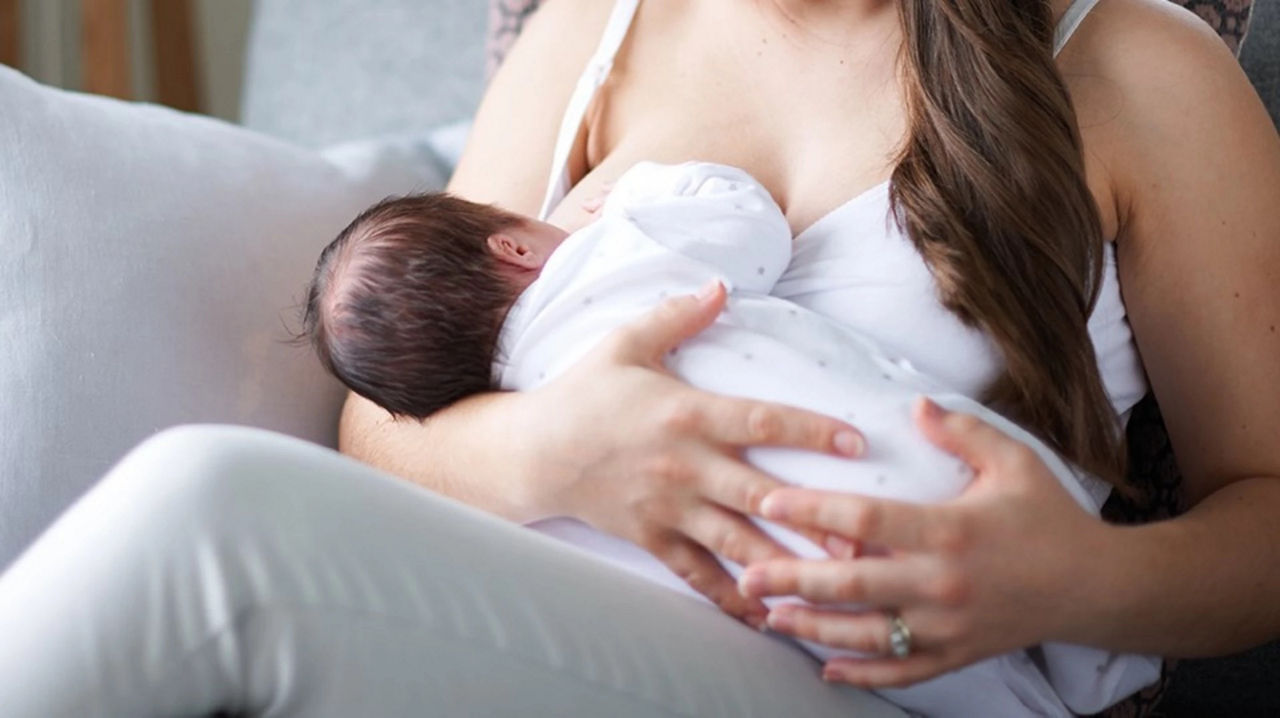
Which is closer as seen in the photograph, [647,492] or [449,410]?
[647,492]

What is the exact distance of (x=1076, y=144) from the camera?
101 centimetres

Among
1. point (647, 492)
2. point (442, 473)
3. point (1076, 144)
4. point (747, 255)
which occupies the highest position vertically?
point (1076, 144)

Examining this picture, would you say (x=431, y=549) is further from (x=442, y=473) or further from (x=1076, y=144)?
(x=1076, y=144)

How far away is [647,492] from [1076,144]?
41cm

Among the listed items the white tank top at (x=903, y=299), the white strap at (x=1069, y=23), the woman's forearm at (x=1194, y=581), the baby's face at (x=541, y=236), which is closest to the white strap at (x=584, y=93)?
the baby's face at (x=541, y=236)

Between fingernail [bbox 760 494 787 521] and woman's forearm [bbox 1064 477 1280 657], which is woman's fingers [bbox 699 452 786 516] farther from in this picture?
woman's forearm [bbox 1064 477 1280 657]

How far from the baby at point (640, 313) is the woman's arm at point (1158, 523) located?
44mm

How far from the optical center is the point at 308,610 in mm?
732

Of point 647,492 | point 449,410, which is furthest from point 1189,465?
point 449,410

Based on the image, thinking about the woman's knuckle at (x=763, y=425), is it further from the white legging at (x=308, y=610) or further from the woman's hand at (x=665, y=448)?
the white legging at (x=308, y=610)

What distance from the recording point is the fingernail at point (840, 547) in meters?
0.84

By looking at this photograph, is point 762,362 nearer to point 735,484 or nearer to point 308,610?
point 735,484

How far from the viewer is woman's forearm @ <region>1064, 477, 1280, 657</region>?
0.86 meters

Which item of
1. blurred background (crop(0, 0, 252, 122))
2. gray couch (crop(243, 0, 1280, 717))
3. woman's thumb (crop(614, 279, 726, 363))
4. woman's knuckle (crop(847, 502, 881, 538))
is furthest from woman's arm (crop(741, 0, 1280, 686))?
blurred background (crop(0, 0, 252, 122))
